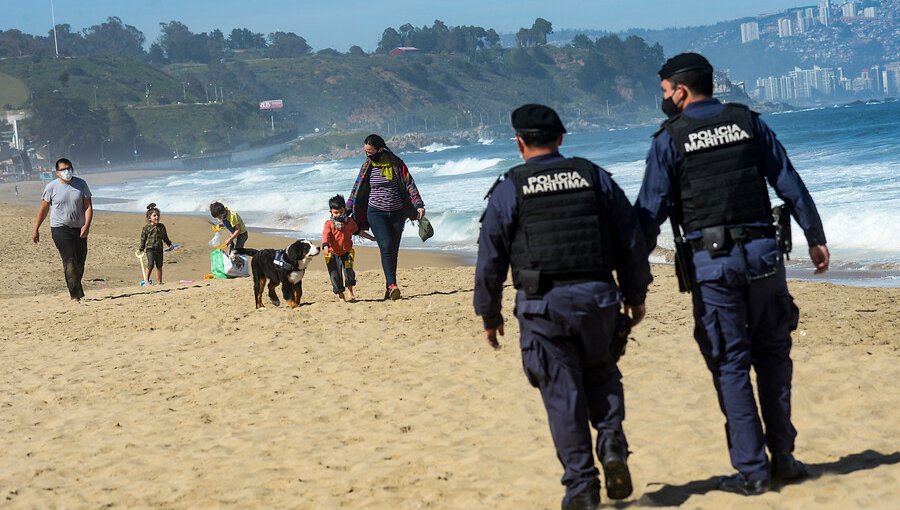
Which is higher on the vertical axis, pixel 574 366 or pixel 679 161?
pixel 679 161

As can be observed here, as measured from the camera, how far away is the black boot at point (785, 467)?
4656 mm

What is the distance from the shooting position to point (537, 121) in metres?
4.37

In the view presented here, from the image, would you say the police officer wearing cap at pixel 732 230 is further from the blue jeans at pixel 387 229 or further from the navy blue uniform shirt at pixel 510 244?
the blue jeans at pixel 387 229

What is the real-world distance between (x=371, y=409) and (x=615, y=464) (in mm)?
2908

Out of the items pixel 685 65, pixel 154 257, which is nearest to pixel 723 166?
pixel 685 65

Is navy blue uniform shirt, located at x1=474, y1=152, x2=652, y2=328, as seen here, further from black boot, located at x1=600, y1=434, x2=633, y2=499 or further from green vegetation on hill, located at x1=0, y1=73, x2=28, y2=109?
green vegetation on hill, located at x1=0, y1=73, x2=28, y2=109

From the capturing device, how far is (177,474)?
19.3ft

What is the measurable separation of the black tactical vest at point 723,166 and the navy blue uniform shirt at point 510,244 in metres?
0.33

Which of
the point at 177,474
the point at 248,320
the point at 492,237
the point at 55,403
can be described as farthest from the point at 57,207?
the point at 492,237

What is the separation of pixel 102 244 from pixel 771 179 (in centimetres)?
2016

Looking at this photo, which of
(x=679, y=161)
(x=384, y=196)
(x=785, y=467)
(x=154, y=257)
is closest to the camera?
(x=679, y=161)

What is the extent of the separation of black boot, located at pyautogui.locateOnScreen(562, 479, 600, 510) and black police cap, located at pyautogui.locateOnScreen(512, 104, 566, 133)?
1.39 metres

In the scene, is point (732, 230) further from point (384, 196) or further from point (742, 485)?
point (384, 196)

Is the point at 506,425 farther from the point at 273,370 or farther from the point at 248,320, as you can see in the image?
the point at 248,320
